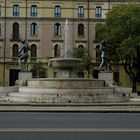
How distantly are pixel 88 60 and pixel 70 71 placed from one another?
3147 centimetres

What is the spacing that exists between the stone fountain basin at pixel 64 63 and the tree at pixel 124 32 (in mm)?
21817

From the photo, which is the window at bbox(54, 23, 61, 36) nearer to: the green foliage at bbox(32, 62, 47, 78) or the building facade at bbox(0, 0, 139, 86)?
the building facade at bbox(0, 0, 139, 86)

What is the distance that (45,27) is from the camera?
77375mm

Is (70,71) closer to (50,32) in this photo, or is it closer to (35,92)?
(35,92)

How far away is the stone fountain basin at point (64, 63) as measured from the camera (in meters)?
39.0

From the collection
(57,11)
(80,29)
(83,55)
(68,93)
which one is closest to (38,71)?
(83,55)

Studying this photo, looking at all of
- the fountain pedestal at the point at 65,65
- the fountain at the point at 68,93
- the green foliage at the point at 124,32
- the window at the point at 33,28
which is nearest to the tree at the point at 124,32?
the green foliage at the point at 124,32

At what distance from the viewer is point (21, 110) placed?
82.5 ft

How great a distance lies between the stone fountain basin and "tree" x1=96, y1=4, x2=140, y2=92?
71.6 feet

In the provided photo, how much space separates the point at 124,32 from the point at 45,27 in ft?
62.4

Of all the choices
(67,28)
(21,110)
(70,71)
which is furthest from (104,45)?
(67,28)

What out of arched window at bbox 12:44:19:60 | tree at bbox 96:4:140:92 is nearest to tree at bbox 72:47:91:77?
tree at bbox 96:4:140:92

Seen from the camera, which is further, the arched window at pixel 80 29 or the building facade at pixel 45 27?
the arched window at pixel 80 29

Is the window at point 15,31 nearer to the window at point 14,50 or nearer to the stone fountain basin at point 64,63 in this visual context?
the window at point 14,50
